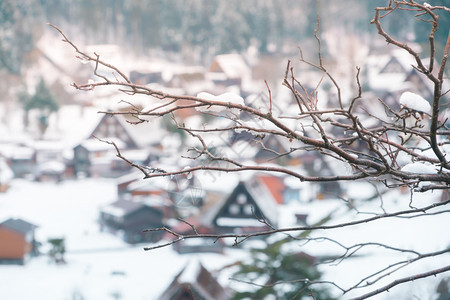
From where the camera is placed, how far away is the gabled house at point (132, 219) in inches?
193

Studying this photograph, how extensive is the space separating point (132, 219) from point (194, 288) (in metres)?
2.85

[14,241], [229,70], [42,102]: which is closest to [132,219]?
[14,241]

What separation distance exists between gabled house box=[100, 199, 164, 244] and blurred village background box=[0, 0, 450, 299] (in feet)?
0.05

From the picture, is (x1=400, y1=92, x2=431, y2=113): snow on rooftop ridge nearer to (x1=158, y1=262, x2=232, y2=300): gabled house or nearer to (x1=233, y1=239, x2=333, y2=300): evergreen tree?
(x1=233, y1=239, x2=333, y2=300): evergreen tree

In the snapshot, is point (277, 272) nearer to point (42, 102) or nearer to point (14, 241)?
point (14, 241)

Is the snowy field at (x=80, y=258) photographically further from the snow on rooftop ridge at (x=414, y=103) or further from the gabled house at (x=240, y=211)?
the snow on rooftop ridge at (x=414, y=103)

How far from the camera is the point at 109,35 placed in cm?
1037

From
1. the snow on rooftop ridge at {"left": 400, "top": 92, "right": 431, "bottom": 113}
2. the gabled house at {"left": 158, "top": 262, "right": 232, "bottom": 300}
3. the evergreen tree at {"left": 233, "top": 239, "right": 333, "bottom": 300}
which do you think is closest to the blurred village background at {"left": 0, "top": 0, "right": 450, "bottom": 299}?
the gabled house at {"left": 158, "top": 262, "right": 232, "bottom": 300}

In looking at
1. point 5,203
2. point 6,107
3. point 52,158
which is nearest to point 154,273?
point 5,203

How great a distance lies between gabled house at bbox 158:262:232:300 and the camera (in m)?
2.22

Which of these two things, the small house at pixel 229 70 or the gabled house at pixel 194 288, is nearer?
the gabled house at pixel 194 288

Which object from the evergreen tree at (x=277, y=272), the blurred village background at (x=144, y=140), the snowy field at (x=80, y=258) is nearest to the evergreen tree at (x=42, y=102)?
the blurred village background at (x=144, y=140)

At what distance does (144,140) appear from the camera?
21.8 ft

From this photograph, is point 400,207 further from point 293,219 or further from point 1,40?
point 1,40
